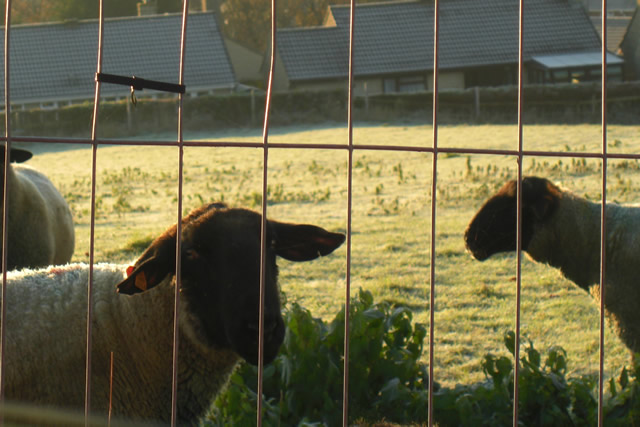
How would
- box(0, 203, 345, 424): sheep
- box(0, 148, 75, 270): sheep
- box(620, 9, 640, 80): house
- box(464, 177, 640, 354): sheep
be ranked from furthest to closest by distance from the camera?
1. box(620, 9, 640, 80): house
2. box(0, 148, 75, 270): sheep
3. box(464, 177, 640, 354): sheep
4. box(0, 203, 345, 424): sheep

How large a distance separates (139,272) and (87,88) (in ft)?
109

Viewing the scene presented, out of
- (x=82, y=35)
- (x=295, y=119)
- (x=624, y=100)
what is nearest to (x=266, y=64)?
(x=82, y=35)

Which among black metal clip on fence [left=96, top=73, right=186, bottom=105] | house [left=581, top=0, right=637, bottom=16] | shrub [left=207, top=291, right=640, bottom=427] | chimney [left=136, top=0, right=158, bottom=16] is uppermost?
house [left=581, top=0, right=637, bottom=16]

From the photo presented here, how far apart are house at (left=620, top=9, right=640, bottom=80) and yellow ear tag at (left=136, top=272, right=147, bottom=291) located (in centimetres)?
4036

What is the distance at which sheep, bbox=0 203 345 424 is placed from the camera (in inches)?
132

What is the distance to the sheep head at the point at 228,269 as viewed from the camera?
3.26m

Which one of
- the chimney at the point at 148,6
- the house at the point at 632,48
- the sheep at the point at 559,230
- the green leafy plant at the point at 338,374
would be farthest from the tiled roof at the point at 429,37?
the green leafy plant at the point at 338,374

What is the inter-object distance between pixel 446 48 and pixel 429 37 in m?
0.99

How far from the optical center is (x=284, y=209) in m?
11.8

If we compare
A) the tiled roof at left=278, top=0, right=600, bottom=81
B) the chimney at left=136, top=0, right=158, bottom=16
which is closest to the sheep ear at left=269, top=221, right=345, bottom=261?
the tiled roof at left=278, top=0, right=600, bottom=81

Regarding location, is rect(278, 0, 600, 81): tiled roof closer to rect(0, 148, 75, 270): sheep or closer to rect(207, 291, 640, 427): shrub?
rect(0, 148, 75, 270): sheep

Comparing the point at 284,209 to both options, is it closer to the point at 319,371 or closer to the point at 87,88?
the point at 319,371

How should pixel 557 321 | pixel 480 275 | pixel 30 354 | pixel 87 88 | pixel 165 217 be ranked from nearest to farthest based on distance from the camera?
pixel 30 354
pixel 557 321
pixel 480 275
pixel 165 217
pixel 87 88

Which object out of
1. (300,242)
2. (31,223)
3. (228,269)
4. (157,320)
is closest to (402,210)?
(31,223)
